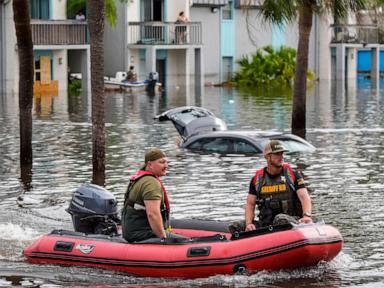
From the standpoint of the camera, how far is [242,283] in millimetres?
14578

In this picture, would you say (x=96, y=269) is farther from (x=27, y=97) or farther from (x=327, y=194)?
(x=27, y=97)

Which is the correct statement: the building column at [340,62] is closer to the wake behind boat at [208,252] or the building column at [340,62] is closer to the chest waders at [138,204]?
the wake behind boat at [208,252]

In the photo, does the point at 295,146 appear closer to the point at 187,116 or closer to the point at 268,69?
the point at 187,116

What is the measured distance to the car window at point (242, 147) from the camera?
2931cm

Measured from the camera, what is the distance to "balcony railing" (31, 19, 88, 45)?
5872 cm

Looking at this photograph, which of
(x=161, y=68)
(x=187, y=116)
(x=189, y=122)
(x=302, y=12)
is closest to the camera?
(x=189, y=122)

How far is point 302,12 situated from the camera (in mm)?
33375

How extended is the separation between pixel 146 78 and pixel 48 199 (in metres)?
44.7

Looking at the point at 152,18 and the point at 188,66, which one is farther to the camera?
the point at 188,66

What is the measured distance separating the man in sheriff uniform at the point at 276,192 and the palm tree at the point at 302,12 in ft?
55.3

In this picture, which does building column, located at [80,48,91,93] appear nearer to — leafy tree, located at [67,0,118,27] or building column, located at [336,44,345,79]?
leafy tree, located at [67,0,118,27]

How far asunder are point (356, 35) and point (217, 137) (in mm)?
53631

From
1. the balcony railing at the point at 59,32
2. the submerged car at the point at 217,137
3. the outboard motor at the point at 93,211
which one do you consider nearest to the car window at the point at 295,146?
the submerged car at the point at 217,137

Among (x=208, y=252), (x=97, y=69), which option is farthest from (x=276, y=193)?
(x=97, y=69)
